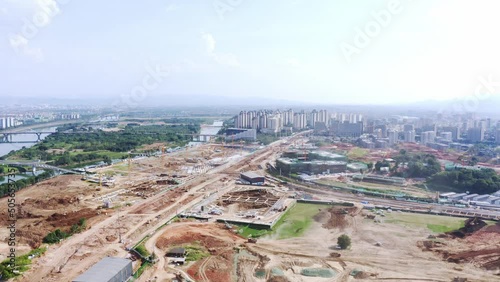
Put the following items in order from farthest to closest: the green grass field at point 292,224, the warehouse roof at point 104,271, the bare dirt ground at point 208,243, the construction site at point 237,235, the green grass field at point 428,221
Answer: the green grass field at point 428,221, the green grass field at point 292,224, the construction site at point 237,235, the bare dirt ground at point 208,243, the warehouse roof at point 104,271

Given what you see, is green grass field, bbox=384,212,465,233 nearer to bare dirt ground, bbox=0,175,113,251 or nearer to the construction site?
the construction site

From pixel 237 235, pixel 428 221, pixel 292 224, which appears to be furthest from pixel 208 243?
pixel 428 221

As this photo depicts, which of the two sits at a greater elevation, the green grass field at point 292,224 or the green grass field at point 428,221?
the green grass field at point 428,221

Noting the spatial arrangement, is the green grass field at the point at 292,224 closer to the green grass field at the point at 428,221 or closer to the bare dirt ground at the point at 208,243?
the bare dirt ground at the point at 208,243

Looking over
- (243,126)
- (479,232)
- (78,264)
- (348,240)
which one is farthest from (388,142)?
(78,264)

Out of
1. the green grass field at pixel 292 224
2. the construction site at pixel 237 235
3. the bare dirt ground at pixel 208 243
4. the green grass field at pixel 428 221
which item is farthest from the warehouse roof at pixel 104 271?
the green grass field at pixel 428 221

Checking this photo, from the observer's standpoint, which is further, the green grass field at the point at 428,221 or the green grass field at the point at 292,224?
the green grass field at the point at 428,221

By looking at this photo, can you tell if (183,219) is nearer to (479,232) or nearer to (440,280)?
(440,280)
